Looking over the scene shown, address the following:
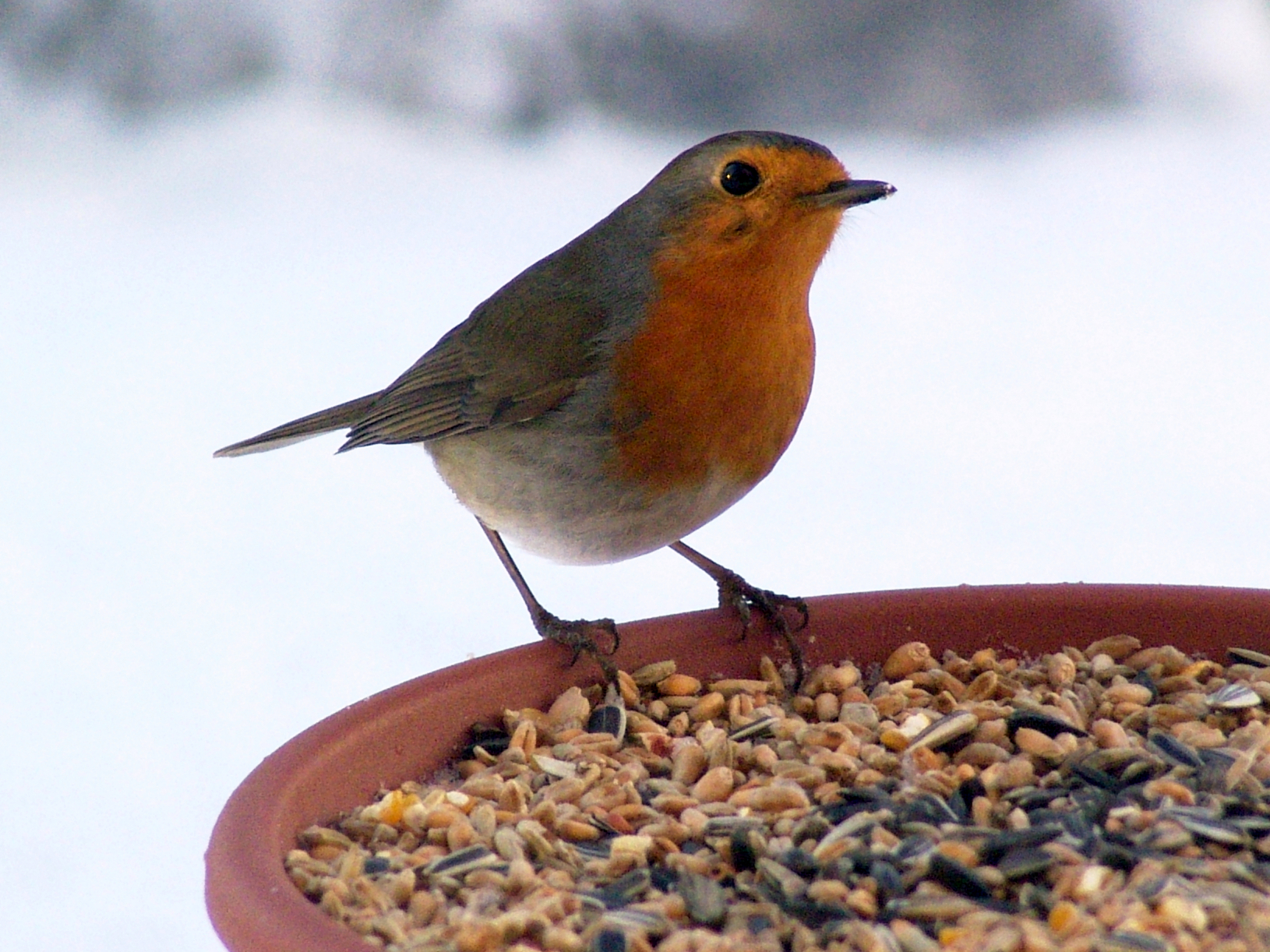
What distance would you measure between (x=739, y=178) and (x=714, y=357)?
0.30 m

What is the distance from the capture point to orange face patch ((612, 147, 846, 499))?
115 inches

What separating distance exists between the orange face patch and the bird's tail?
2.82 ft

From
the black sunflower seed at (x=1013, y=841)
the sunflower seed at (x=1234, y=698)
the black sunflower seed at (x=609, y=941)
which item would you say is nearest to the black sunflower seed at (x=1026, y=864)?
the black sunflower seed at (x=1013, y=841)

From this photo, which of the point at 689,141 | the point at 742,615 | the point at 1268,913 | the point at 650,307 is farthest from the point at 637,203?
the point at 689,141

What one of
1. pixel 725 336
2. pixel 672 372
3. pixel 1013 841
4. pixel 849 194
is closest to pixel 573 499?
pixel 672 372

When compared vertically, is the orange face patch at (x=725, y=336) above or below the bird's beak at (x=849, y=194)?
below

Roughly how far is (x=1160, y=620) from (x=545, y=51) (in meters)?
3.56

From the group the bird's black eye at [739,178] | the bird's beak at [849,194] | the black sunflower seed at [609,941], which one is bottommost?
the black sunflower seed at [609,941]

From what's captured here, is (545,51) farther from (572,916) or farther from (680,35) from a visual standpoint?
(572,916)

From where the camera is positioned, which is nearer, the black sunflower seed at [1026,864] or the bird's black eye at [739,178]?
the black sunflower seed at [1026,864]

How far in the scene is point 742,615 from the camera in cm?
288

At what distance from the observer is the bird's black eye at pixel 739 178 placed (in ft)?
9.55

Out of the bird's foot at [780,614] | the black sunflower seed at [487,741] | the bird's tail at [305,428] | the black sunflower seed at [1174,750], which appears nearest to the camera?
the black sunflower seed at [1174,750]

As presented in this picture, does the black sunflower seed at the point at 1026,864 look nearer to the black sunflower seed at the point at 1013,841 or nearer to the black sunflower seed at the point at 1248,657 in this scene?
the black sunflower seed at the point at 1013,841
